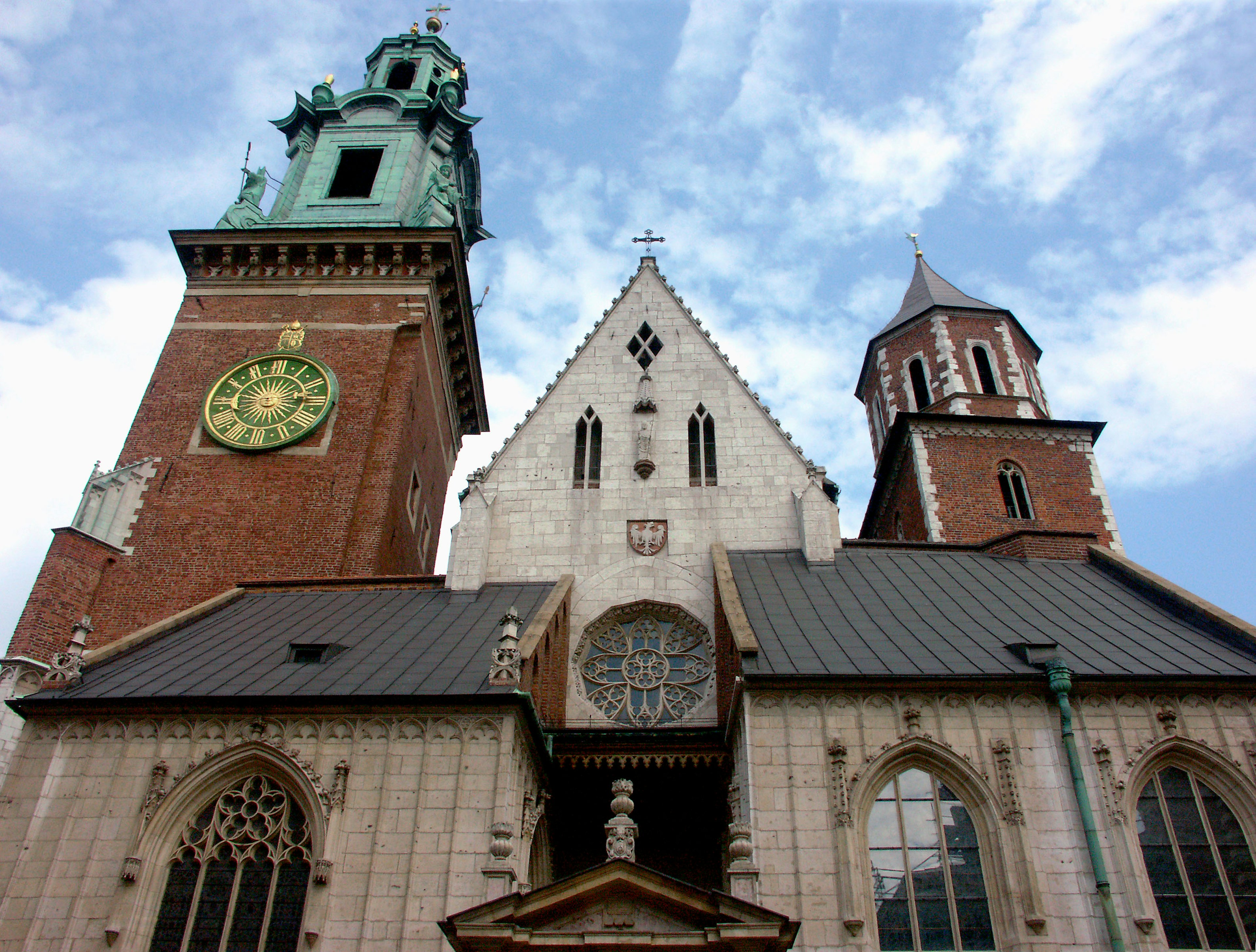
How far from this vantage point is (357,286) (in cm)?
2923

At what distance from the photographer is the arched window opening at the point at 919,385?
30.6m

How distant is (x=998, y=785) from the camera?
45.4 ft

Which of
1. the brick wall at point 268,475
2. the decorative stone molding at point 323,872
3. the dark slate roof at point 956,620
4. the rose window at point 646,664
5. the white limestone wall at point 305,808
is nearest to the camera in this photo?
the white limestone wall at point 305,808

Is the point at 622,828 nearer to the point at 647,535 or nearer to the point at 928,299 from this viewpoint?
the point at 647,535

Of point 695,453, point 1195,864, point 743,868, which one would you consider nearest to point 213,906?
point 743,868

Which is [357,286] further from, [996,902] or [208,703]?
[996,902]

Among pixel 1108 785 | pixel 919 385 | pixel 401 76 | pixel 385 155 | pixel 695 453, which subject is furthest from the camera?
pixel 401 76

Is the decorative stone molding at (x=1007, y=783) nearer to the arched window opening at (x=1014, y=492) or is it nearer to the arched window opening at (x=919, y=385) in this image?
the arched window opening at (x=1014, y=492)

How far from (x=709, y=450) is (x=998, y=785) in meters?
11.0

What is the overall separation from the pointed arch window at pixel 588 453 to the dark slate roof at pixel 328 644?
278 cm

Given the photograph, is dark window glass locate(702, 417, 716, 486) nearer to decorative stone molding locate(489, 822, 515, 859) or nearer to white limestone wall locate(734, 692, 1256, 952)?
→ white limestone wall locate(734, 692, 1256, 952)

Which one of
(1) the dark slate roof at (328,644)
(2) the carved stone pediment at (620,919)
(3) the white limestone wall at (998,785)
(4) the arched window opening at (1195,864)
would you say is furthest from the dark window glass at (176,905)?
(4) the arched window opening at (1195,864)

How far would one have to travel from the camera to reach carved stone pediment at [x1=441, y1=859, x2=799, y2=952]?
11.4 meters

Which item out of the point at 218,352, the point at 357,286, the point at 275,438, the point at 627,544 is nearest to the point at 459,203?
the point at 357,286
